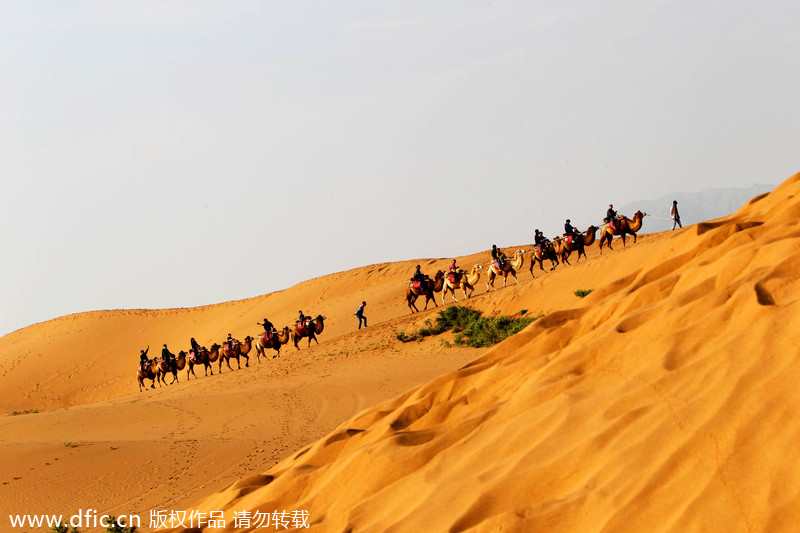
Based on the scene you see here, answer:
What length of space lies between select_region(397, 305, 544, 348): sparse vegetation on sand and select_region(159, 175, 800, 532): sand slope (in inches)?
635

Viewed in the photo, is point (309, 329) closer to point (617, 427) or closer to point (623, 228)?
point (623, 228)

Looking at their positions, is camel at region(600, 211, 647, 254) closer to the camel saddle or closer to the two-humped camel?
the two-humped camel

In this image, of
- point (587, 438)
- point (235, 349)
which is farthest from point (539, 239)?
point (587, 438)

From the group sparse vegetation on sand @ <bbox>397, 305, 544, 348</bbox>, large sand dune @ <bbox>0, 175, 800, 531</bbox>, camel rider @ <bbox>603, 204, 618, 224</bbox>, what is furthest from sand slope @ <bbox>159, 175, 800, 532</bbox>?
camel rider @ <bbox>603, 204, 618, 224</bbox>

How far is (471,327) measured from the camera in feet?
81.0

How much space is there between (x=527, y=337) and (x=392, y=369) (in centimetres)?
1486

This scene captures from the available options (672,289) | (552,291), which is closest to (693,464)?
(672,289)

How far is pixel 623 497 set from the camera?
351 cm

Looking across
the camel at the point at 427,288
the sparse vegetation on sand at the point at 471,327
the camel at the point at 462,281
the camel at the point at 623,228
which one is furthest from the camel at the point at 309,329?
the camel at the point at 623,228

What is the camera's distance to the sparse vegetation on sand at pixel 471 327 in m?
22.8

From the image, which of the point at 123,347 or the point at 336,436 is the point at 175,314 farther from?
the point at 336,436

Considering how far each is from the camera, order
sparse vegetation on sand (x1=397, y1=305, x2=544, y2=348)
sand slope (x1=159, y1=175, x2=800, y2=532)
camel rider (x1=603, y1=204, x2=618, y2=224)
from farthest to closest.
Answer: camel rider (x1=603, y1=204, x2=618, y2=224) < sparse vegetation on sand (x1=397, y1=305, x2=544, y2=348) < sand slope (x1=159, y1=175, x2=800, y2=532)

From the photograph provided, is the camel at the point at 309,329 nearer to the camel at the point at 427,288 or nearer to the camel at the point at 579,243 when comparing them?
the camel at the point at 427,288

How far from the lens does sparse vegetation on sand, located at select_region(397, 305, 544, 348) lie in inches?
897
